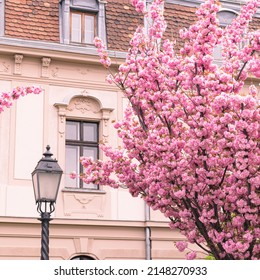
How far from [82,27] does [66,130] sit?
10.1 ft

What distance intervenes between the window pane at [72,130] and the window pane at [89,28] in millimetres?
2421

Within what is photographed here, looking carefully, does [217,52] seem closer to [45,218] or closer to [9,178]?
[9,178]

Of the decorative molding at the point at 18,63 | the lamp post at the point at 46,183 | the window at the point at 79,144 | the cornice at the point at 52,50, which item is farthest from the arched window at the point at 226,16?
the lamp post at the point at 46,183

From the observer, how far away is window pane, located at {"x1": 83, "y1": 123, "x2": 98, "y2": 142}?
1727 cm

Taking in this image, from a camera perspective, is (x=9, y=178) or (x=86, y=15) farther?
(x=86, y=15)

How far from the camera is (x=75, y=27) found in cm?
1781

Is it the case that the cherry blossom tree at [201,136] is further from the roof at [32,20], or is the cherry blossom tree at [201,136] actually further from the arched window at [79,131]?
the roof at [32,20]

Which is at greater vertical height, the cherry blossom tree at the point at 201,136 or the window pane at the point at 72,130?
the window pane at the point at 72,130

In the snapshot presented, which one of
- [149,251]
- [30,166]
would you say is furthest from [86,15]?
[149,251]

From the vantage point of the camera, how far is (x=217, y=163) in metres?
9.81

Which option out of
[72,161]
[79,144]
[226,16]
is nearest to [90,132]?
[79,144]

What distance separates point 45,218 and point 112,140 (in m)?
7.45

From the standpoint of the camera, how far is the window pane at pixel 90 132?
17.3m

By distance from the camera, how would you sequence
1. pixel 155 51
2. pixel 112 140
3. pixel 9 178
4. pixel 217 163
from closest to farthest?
1. pixel 217 163
2. pixel 155 51
3. pixel 9 178
4. pixel 112 140
